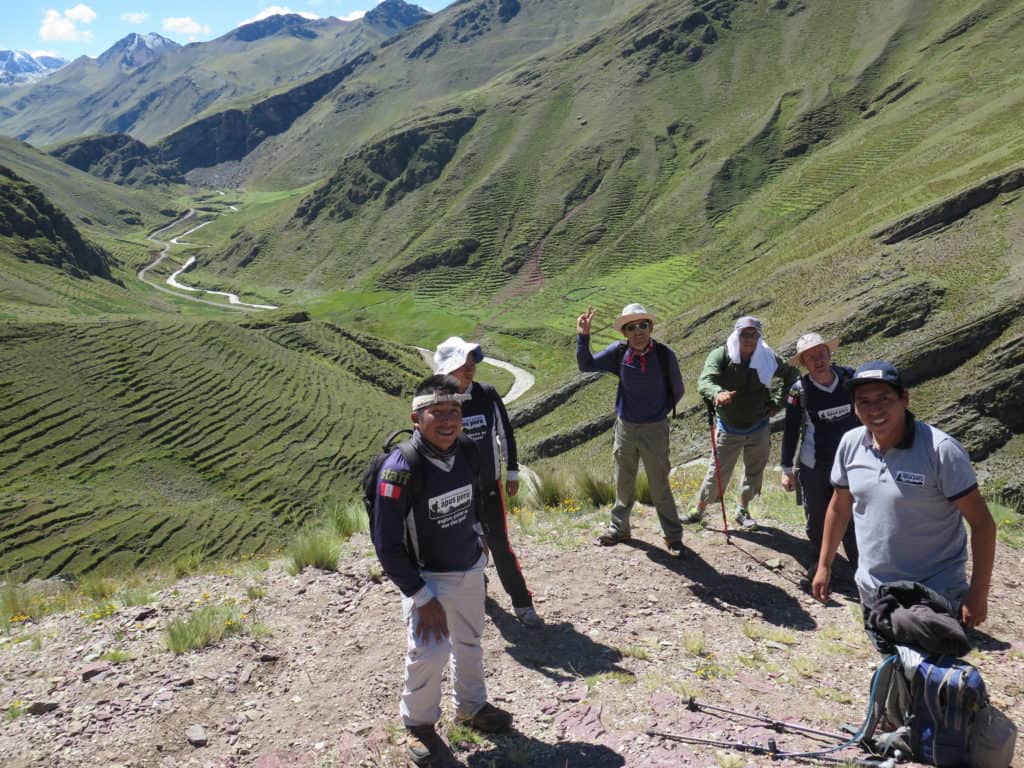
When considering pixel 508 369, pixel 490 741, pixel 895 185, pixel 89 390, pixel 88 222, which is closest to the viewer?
pixel 490 741

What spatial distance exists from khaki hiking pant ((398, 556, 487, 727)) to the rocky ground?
1.21 feet

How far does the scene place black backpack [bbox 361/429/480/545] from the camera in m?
4.08

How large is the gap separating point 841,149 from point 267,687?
93.9 m

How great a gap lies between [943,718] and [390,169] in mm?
143634

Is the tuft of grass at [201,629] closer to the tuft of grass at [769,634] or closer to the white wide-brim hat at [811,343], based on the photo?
the tuft of grass at [769,634]

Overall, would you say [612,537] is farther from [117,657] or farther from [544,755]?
[117,657]

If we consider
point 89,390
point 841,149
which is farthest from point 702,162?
point 89,390

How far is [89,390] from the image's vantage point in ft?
124

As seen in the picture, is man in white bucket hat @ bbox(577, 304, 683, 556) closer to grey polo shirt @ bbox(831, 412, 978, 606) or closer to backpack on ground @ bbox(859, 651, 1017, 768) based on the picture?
grey polo shirt @ bbox(831, 412, 978, 606)

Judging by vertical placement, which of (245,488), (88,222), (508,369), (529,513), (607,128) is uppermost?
(88,222)

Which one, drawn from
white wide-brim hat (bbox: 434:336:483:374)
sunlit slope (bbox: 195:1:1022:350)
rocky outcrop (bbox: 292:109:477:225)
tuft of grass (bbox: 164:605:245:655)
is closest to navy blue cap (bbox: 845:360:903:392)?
white wide-brim hat (bbox: 434:336:483:374)

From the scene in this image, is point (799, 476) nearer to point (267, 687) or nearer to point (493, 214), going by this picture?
point (267, 687)

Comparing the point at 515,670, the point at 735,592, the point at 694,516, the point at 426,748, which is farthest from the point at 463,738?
the point at 694,516

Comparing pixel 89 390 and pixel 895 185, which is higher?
pixel 89 390
